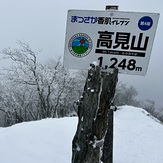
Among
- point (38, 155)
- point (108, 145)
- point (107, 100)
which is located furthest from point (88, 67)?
point (38, 155)

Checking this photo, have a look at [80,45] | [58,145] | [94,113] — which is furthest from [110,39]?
[58,145]

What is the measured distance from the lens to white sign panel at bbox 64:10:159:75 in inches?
65.1

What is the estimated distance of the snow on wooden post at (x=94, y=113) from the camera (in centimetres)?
172

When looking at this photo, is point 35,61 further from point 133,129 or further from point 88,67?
point 88,67

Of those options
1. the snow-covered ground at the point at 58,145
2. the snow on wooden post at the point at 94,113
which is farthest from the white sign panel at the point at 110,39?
the snow-covered ground at the point at 58,145

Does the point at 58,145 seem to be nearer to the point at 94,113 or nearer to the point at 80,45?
the point at 94,113

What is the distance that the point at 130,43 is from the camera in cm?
171

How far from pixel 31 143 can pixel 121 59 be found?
11.8 ft

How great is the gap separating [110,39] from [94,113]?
2.60ft

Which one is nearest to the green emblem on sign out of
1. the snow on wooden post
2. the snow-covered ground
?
the snow on wooden post

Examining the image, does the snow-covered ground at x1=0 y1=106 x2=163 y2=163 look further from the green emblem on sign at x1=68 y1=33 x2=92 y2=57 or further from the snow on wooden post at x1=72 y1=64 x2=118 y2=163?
the green emblem on sign at x1=68 y1=33 x2=92 y2=57

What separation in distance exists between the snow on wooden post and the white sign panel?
0.47 feet

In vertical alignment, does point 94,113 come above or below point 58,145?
above

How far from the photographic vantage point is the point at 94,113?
5.62 ft
